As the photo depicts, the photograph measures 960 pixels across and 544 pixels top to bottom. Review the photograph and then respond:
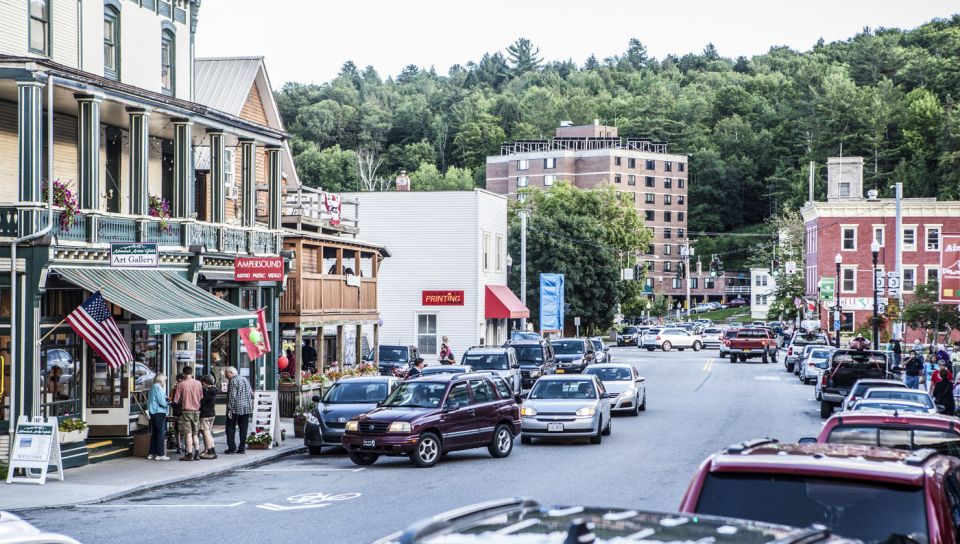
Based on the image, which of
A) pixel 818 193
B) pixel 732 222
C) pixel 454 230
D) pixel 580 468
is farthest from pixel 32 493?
pixel 732 222

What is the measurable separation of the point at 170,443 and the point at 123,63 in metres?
9.33

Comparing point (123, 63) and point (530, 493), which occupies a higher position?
point (123, 63)

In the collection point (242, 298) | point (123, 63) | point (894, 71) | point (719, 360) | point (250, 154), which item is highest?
point (894, 71)

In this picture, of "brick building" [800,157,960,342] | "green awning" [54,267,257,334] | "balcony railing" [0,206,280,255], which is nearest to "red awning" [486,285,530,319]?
"balcony railing" [0,206,280,255]

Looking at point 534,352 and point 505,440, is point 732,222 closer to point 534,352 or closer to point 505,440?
point 534,352

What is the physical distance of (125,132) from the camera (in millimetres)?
25109

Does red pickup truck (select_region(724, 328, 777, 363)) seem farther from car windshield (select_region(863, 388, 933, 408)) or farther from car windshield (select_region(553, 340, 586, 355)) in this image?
car windshield (select_region(863, 388, 933, 408))

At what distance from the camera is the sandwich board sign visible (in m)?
17.2

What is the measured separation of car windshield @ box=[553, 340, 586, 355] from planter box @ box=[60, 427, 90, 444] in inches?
1044

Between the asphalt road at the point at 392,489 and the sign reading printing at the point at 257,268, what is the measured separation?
496 centimetres

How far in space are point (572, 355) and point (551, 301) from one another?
15518 millimetres

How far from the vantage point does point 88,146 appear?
1997 cm

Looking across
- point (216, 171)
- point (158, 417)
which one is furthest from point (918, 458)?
point (216, 171)

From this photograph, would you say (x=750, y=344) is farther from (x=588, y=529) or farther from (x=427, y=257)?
(x=588, y=529)
